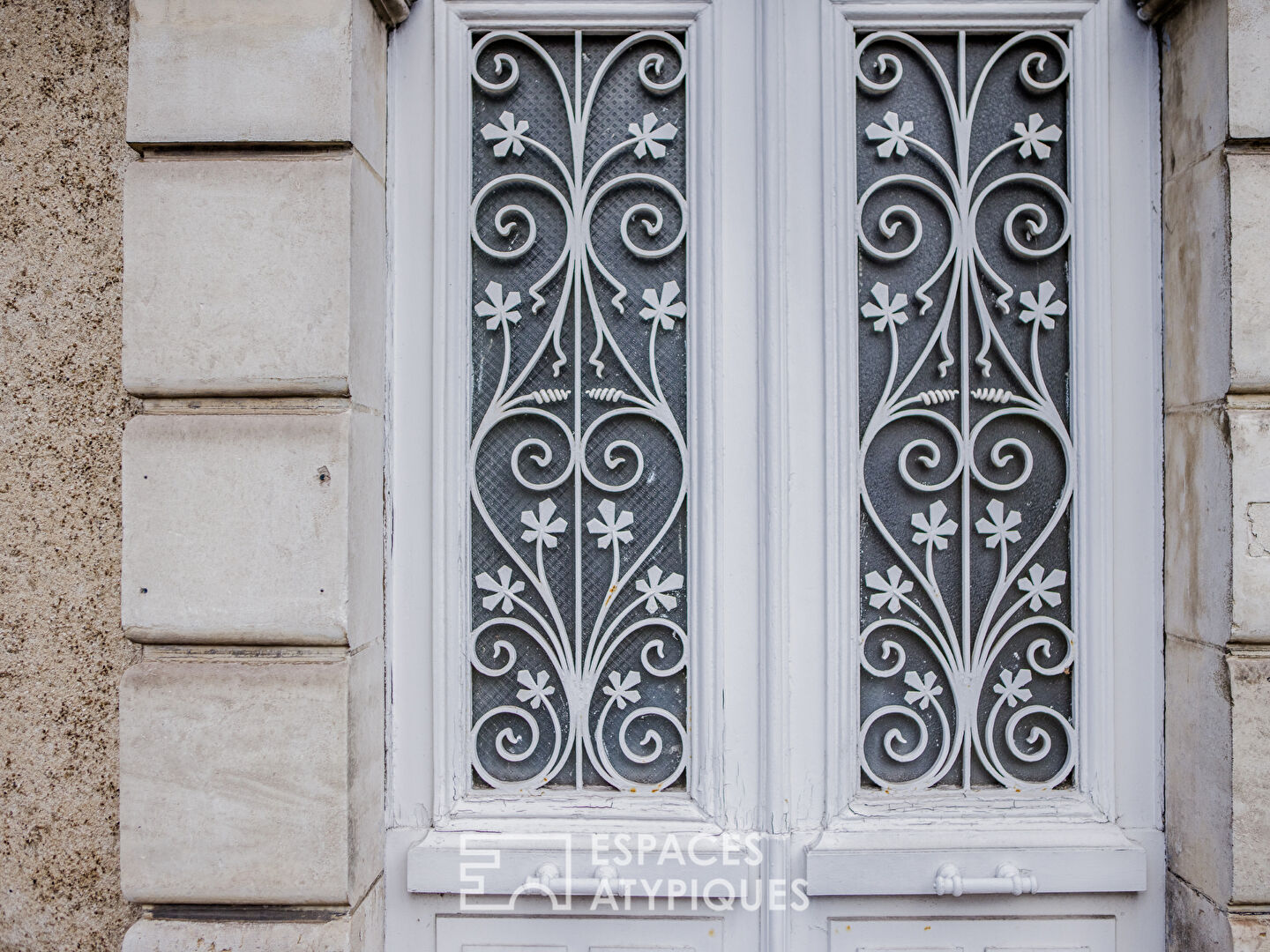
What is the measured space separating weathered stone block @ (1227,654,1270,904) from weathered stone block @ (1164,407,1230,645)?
4.5 inches

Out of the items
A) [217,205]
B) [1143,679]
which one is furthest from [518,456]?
[1143,679]

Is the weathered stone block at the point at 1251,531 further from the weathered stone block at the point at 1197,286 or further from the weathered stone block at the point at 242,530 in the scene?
the weathered stone block at the point at 242,530

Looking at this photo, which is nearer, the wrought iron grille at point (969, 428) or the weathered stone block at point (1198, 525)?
the weathered stone block at point (1198, 525)

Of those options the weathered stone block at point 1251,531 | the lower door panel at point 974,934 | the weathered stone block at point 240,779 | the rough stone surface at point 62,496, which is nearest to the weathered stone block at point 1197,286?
the weathered stone block at point 1251,531

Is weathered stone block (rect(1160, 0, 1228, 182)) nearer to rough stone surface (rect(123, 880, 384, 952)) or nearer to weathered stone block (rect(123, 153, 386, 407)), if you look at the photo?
weathered stone block (rect(123, 153, 386, 407))

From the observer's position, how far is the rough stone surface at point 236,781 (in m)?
1.80

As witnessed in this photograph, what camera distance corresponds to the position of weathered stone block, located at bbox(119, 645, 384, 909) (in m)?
1.80

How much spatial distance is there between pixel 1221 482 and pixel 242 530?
7.14 feet

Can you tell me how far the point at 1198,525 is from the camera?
6.31ft

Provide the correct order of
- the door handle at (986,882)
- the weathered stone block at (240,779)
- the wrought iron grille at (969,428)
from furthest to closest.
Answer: the wrought iron grille at (969,428)
the door handle at (986,882)
the weathered stone block at (240,779)

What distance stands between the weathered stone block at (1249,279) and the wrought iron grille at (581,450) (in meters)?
1.22

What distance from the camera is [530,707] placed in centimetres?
205

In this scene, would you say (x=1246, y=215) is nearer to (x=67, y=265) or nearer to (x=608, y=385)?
(x=608, y=385)

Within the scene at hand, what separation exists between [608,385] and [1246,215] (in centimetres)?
148
